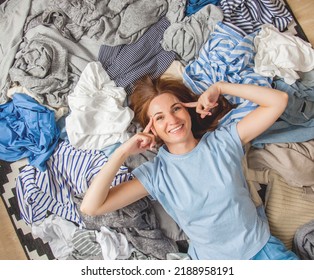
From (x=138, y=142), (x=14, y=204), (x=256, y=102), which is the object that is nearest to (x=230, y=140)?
(x=256, y=102)

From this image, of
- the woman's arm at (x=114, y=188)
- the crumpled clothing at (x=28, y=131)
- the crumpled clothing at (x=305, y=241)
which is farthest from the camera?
the crumpled clothing at (x=28, y=131)

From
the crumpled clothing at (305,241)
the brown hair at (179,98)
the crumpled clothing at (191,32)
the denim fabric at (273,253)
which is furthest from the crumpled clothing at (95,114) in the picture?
the crumpled clothing at (305,241)

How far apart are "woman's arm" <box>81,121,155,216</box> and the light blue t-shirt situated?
7 centimetres

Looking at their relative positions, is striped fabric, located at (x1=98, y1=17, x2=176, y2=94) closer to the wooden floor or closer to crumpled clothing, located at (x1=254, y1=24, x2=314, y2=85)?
crumpled clothing, located at (x1=254, y1=24, x2=314, y2=85)

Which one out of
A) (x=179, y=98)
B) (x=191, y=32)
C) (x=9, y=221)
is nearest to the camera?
(x=179, y=98)

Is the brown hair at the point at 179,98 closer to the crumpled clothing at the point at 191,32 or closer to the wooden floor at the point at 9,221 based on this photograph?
the crumpled clothing at the point at 191,32

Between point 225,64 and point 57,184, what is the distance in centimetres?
77

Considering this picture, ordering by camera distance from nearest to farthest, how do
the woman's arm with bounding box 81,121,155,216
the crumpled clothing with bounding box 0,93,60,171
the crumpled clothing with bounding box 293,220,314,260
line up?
the woman's arm with bounding box 81,121,155,216 < the crumpled clothing with bounding box 293,220,314,260 < the crumpled clothing with bounding box 0,93,60,171

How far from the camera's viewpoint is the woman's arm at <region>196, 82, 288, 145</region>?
116cm

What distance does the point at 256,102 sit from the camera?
1.18m

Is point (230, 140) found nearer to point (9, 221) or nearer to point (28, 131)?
point (28, 131)

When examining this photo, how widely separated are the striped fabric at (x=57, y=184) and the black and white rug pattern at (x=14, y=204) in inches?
2.8

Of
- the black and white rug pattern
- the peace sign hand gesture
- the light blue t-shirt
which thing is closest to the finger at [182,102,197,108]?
the peace sign hand gesture

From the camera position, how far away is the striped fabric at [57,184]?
1404mm
